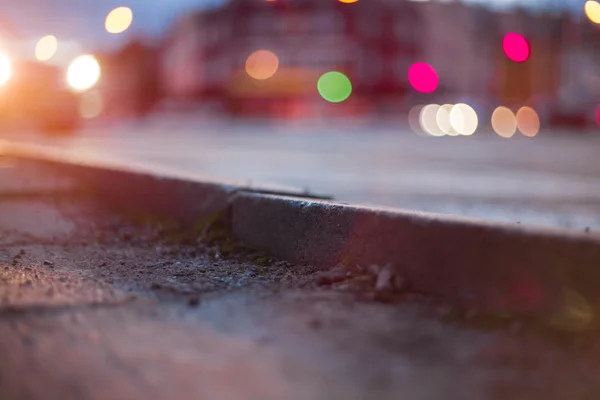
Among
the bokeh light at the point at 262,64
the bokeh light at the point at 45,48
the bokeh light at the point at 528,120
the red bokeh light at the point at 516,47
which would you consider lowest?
the bokeh light at the point at 528,120

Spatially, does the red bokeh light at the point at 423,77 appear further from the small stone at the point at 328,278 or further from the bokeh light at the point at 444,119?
the small stone at the point at 328,278

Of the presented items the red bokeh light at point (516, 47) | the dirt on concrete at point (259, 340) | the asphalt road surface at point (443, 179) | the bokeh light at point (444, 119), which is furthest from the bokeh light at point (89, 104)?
the red bokeh light at point (516, 47)

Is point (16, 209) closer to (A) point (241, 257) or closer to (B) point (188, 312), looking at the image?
(A) point (241, 257)

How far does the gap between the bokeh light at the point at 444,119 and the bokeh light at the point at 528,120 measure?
3200mm

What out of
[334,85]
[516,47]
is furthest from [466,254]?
[516,47]

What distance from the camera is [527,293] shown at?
2.30 m

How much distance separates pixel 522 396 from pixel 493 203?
184 inches

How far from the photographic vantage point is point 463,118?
34688 millimetres

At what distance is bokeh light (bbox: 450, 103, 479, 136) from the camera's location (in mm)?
32781

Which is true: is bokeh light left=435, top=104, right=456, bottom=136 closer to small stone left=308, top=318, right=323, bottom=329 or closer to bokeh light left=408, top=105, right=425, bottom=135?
bokeh light left=408, top=105, right=425, bottom=135

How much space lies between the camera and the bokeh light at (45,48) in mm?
15768

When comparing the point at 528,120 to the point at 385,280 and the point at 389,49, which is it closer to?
the point at 389,49

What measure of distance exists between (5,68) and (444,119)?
75.3ft

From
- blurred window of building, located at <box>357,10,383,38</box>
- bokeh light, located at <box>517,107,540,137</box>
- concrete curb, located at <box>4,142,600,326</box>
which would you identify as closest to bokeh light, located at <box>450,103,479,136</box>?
bokeh light, located at <box>517,107,540,137</box>
